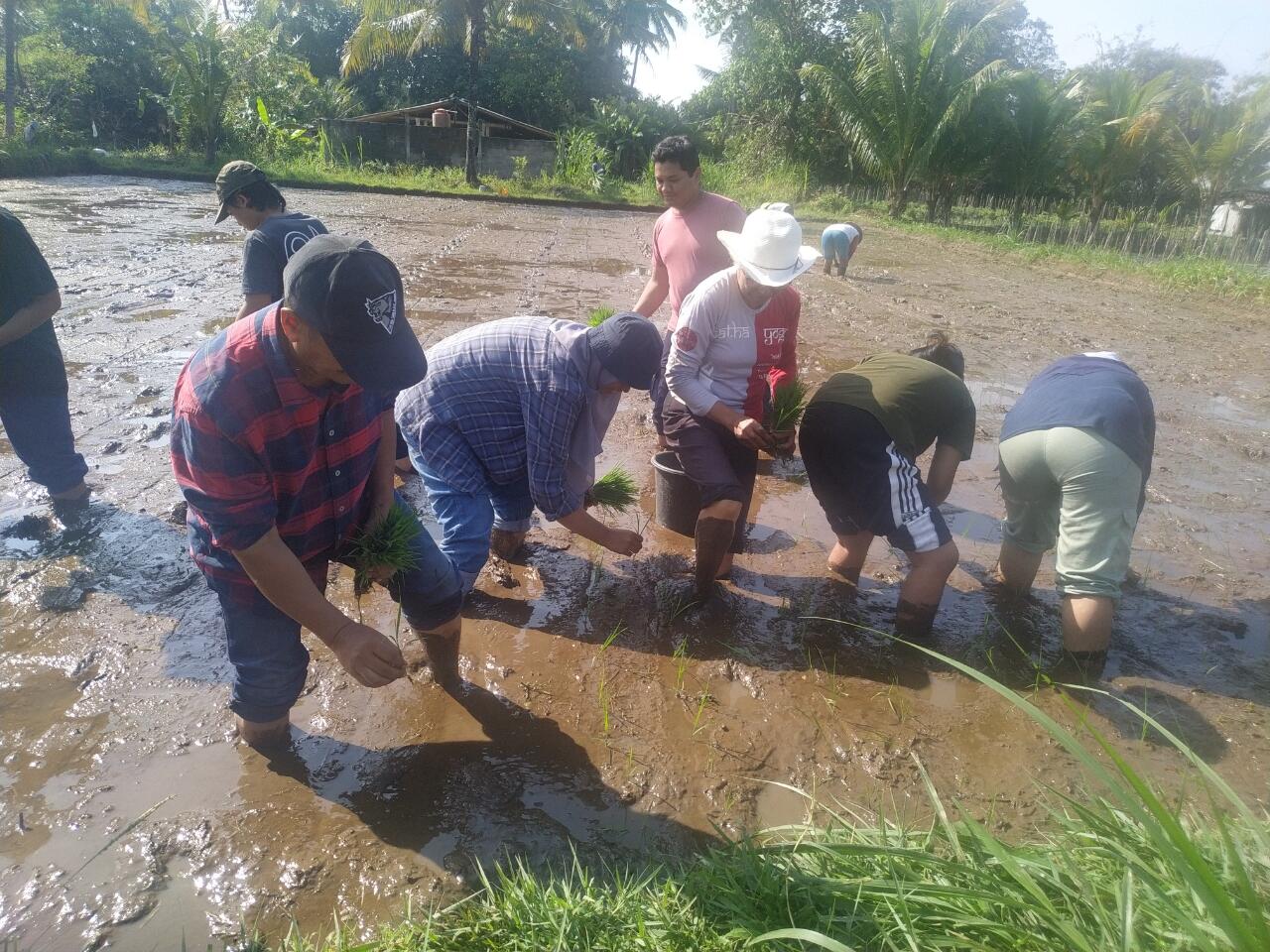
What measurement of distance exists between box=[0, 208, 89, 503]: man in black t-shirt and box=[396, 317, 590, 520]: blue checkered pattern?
1.75 meters

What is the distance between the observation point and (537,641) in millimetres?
3262

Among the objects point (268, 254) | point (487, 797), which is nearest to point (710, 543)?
point (487, 797)

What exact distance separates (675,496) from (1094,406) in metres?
1.87

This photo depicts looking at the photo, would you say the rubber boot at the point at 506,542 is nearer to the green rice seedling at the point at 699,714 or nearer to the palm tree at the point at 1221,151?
the green rice seedling at the point at 699,714

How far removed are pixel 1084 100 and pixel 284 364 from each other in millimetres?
28378

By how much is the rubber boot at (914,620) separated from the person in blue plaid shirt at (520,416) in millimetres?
1192

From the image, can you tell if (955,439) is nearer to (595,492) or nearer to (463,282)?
(595,492)

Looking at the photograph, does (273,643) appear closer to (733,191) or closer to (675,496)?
(675,496)

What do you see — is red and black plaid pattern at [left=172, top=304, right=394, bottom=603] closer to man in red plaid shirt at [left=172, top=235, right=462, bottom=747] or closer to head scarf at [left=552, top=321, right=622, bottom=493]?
man in red plaid shirt at [left=172, top=235, right=462, bottom=747]

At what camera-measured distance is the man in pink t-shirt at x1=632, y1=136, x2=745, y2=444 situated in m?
4.32

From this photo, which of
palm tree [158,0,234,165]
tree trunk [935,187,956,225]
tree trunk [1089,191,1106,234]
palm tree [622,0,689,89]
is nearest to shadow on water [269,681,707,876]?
tree trunk [1089,191,1106,234]

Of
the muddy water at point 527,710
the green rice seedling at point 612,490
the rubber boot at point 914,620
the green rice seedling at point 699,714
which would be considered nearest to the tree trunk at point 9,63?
the muddy water at point 527,710

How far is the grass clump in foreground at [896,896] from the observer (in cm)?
146

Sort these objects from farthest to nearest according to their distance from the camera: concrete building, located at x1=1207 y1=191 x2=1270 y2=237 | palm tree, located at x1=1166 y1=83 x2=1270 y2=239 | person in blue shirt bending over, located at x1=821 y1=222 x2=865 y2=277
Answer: concrete building, located at x1=1207 y1=191 x2=1270 y2=237, palm tree, located at x1=1166 y1=83 x2=1270 y2=239, person in blue shirt bending over, located at x1=821 y1=222 x2=865 y2=277
